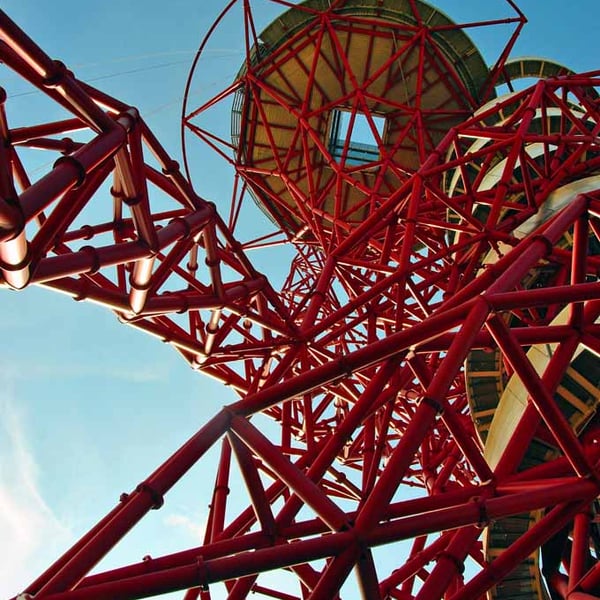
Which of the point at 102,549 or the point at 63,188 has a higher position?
the point at 63,188

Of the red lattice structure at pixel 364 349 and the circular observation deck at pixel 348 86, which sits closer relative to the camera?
the red lattice structure at pixel 364 349

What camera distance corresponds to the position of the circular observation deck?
2117 cm

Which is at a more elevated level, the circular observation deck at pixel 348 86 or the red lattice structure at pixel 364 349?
the circular observation deck at pixel 348 86

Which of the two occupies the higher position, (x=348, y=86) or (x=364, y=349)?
(x=348, y=86)

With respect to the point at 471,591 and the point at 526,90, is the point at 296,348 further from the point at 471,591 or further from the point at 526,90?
the point at 526,90

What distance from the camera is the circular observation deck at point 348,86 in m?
21.2

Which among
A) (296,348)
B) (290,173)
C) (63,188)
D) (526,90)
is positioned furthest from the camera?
(290,173)

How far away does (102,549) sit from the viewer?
20.5 feet

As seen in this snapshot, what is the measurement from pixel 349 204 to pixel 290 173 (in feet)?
10.3

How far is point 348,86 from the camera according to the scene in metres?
24.1

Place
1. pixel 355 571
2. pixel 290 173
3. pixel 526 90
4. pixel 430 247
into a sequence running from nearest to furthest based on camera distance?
Result: pixel 355 571 → pixel 526 90 → pixel 430 247 → pixel 290 173

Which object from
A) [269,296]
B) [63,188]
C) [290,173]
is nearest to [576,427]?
[269,296]

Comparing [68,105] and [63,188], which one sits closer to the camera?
[63,188]

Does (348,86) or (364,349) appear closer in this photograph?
(364,349)
